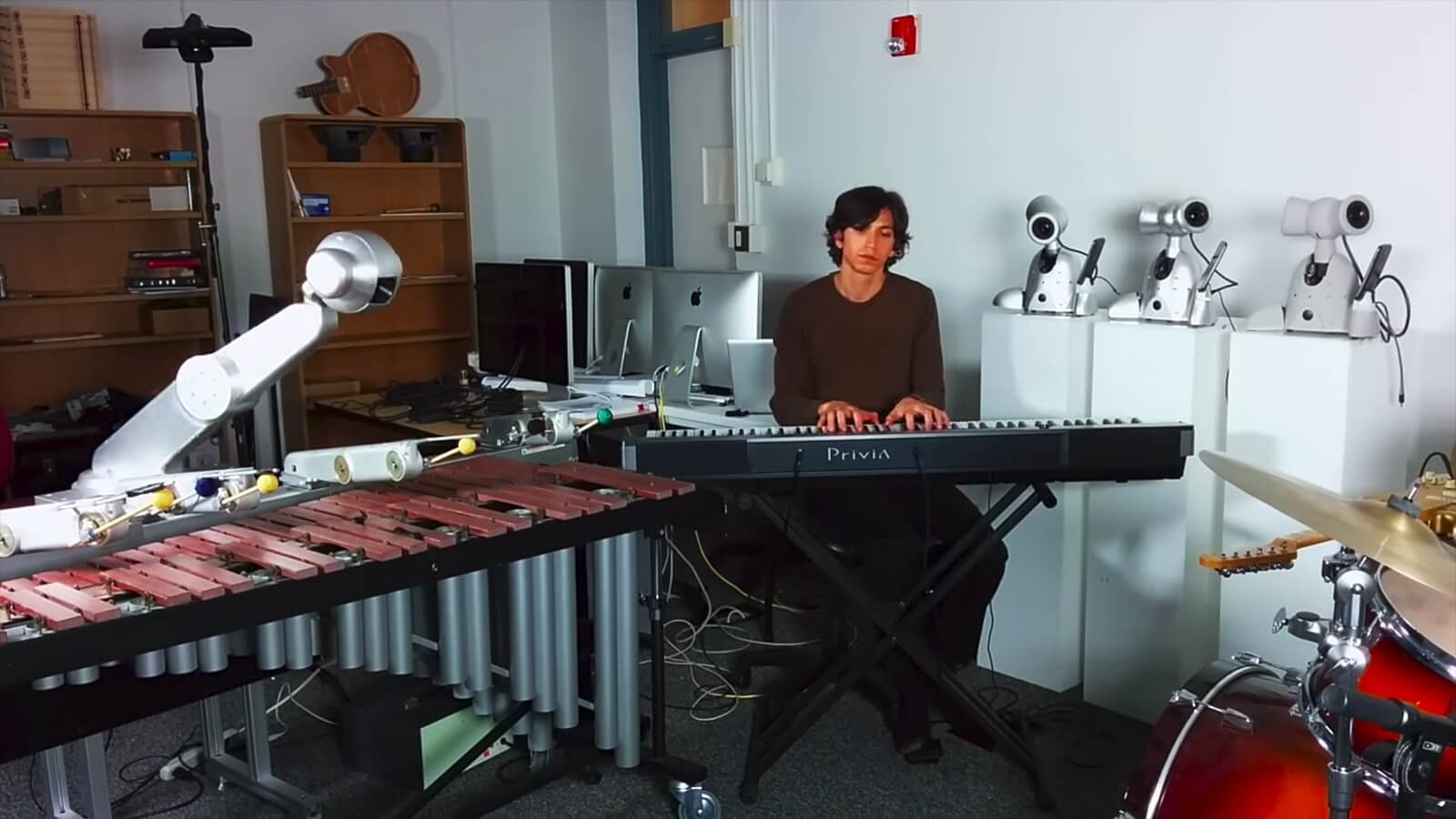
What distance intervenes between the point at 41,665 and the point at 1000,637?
2523mm

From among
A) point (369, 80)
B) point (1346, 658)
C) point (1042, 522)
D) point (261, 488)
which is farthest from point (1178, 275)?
point (369, 80)

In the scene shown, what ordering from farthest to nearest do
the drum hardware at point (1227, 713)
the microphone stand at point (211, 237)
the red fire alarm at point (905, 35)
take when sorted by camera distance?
the microphone stand at point (211, 237)
the red fire alarm at point (905, 35)
the drum hardware at point (1227, 713)

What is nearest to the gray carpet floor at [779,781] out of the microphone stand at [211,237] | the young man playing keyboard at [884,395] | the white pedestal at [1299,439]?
the young man playing keyboard at [884,395]

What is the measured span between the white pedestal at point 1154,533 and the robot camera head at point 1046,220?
0.31 metres

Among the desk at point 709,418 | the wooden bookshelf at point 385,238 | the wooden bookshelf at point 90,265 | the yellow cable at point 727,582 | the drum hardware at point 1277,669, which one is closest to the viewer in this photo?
the drum hardware at point 1277,669

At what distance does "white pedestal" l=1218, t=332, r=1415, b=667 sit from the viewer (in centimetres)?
275

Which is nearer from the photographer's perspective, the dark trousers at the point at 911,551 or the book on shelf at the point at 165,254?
the dark trousers at the point at 911,551

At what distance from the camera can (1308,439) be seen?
280 cm

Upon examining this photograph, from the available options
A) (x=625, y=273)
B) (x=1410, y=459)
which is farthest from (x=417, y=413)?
(x=1410, y=459)

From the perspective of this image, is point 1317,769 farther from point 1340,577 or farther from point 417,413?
point 417,413

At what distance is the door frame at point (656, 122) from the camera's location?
5.05m

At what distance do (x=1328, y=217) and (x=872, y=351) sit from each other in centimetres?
115

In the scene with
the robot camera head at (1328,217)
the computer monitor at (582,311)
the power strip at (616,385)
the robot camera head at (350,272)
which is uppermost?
the robot camera head at (1328,217)

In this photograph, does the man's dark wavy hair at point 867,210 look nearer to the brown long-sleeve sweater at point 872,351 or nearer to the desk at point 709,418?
the brown long-sleeve sweater at point 872,351
